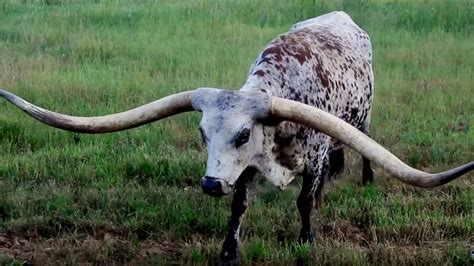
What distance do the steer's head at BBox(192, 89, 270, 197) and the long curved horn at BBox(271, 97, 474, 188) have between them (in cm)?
12

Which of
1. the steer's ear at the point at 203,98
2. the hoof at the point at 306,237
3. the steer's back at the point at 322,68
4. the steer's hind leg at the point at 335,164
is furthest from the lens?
the steer's hind leg at the point at 335,164

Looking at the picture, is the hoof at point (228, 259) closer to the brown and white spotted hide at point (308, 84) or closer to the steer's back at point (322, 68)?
the brown and white spotted hide at point (308, 84)

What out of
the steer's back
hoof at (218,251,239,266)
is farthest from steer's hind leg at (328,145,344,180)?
hoof at (218,251,239,266)

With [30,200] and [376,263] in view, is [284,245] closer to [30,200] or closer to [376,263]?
[376,263]

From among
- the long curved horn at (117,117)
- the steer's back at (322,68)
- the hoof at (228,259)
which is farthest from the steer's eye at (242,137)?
the hoof at (228,259)

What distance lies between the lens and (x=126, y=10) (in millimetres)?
12352

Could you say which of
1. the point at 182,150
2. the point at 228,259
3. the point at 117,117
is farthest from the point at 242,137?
the point at 182,150

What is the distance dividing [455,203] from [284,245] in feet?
4.71

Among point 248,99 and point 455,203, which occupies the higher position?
point 248,99

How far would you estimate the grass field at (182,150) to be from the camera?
5.67 meters

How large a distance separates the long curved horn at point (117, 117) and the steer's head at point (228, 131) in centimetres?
12

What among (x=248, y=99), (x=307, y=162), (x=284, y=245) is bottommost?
(x=284, y=245)

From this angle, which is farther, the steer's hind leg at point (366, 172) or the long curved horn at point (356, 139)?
the steer's hind leg at point (366, 172)

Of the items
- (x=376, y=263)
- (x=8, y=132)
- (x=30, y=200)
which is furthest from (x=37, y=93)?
(x=376, y=263)
